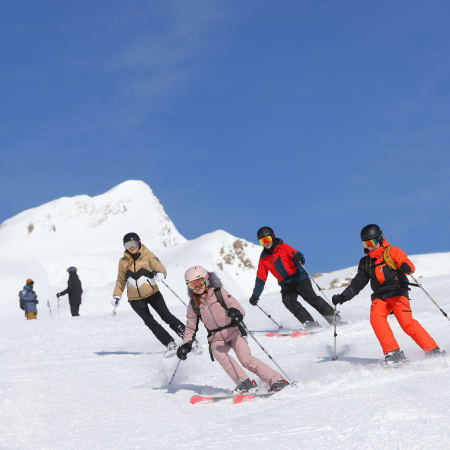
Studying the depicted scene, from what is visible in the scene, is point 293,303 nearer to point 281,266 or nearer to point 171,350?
point 281,266

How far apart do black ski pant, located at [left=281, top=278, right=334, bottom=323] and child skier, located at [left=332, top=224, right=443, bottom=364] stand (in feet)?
9.01

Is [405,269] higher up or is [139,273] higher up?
[139,273]

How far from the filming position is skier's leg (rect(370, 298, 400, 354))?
21.2 ft

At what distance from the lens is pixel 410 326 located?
6586 mm

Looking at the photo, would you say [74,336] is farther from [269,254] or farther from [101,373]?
[269,254]

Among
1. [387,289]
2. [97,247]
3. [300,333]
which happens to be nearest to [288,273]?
[300,333]

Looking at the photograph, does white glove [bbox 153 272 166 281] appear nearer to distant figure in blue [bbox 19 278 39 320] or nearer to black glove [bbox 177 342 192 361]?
black glove [bbox 177 342 192 361]

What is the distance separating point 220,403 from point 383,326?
6.60ft

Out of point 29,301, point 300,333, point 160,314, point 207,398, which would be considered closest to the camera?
point 207,398

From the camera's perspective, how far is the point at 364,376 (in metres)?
5.90

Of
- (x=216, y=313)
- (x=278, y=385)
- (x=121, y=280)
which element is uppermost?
(x=121, y=280)

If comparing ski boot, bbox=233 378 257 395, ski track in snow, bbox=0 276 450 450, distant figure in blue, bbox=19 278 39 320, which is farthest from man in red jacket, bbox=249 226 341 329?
distant figure in blue, bbox=19 278 39 320

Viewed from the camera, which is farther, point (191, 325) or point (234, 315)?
point (191, 325)

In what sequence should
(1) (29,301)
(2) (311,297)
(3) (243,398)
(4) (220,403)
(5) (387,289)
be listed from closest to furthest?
(3) (243,398) < (4) (220,403) < (5) (387,289) < (2) (311,297) < (1) (29,301)
